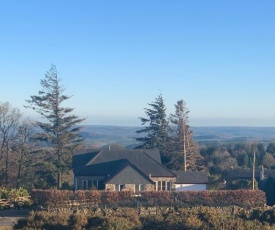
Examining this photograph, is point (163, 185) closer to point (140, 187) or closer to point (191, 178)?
point (140, 187)

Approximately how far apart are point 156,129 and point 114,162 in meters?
17.2

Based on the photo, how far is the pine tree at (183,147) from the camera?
59.7 metres

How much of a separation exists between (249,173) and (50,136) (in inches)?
787

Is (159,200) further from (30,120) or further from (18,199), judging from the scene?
(30,120)

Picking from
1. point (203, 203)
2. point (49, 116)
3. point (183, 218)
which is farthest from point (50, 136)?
point (183, 218)

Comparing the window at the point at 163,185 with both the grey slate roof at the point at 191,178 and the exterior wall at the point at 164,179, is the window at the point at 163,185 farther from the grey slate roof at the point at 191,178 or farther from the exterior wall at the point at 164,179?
the grey slate roof at the point at 191,178

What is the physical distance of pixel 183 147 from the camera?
6006 cm

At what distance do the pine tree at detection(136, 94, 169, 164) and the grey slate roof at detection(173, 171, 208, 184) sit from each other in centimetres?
1344

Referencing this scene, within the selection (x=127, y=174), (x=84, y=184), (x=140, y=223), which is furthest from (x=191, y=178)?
(x=140, y=223)

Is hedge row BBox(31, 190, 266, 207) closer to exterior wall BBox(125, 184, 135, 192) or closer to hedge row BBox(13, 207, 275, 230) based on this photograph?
exterior wall BBox(125, 184, 135, 192)

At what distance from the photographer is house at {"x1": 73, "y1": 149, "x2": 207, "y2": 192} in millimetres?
43750

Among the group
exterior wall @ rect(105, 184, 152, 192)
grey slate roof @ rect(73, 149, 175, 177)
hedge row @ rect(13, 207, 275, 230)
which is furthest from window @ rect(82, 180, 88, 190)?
hedge row @ rect(13, 207, 275, 230)

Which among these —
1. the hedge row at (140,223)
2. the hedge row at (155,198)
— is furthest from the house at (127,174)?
the hedge row at (140,223)

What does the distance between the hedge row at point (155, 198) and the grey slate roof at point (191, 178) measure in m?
5.72
